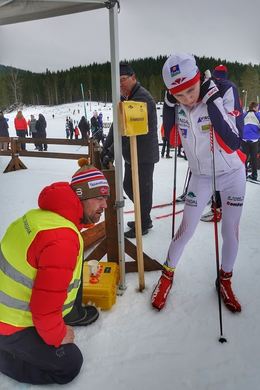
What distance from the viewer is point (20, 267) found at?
5.63 feet

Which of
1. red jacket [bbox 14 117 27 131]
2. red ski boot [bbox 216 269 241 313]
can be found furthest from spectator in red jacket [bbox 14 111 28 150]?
red ski boot [bbox 216 269 241 313]

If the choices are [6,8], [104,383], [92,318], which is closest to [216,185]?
[92,318]

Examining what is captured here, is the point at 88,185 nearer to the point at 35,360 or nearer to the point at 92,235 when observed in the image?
the point at 35,360

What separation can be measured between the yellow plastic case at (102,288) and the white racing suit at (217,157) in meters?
0.52

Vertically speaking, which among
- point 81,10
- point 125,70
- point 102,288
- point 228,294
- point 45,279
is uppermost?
point 81,10

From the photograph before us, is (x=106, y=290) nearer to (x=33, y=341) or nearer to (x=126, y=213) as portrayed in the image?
(x=33, y=341)

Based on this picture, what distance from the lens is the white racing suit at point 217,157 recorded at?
2.35 metres

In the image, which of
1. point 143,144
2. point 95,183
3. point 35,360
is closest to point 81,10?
point 95,183

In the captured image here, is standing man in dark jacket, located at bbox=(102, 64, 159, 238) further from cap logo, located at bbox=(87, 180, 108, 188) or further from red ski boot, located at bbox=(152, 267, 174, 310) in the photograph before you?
cap logo, located at bbox=(87, 180, 108, 188)

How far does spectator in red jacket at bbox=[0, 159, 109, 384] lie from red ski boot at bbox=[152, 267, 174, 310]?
87 centimetres

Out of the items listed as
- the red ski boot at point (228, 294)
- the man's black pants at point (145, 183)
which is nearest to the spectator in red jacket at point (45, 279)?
the red ski boot at point (228, 294)

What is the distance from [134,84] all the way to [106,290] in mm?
2286

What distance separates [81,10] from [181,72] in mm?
975

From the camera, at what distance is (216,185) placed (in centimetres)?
263
